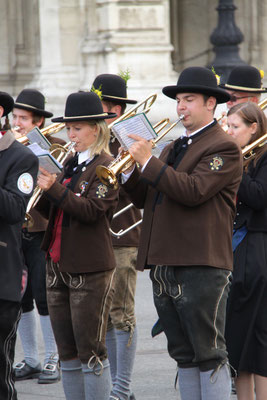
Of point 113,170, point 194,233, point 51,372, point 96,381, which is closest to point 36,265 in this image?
point 51,372

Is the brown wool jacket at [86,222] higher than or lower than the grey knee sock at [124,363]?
higher

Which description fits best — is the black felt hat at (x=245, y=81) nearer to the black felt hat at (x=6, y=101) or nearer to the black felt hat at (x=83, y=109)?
the black felt hat at (x=83, y=109)

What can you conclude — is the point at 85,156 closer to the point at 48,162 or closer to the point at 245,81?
the point at 48,162

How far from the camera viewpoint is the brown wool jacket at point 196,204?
16.4 ft

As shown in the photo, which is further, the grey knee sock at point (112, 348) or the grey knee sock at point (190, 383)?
the grey knee sock at point (112, 348)

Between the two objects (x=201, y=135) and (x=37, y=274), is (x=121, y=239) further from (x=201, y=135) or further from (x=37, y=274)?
(x=201, y=135)

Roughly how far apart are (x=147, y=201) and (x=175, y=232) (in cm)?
34

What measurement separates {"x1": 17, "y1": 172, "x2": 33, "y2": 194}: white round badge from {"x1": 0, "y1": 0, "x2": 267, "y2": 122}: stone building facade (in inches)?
327

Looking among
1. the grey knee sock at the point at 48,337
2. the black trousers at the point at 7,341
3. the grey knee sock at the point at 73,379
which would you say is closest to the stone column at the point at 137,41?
the grey knee sock at the point at 48,337

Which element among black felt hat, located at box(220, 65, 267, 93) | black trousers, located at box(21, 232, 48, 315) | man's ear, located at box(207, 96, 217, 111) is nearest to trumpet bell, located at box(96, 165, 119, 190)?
man's ear, located at box(207, 96, 217, 111)

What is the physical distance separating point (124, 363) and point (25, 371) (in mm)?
967

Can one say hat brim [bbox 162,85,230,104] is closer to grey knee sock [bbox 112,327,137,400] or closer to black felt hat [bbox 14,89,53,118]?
grey knee sock [bbox 112,327,137,400]

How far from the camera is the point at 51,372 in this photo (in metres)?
6.98

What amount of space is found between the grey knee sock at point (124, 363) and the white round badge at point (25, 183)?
1.71m
